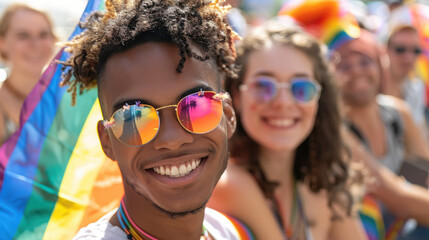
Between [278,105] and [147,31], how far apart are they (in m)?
1.21

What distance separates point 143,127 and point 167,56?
0.23 metres

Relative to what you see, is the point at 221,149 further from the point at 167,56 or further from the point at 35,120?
the point at 35,120

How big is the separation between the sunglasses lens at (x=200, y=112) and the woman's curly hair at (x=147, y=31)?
4.2 inches

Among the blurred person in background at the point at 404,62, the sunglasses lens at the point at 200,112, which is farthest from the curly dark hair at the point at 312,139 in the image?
the blurred person in background at the point at 404,62

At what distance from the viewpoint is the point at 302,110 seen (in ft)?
8.45

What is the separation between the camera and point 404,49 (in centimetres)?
507

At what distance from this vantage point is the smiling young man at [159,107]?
1.43 meters

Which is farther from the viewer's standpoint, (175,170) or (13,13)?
(13,13)

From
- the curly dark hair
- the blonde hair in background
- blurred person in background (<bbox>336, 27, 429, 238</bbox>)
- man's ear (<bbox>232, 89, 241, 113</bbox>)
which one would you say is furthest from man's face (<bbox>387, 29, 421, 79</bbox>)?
the blonde hair in background

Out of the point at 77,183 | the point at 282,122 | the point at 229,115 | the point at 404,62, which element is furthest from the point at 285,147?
the point at 404,62

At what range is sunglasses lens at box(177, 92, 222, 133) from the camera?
143 centimetres

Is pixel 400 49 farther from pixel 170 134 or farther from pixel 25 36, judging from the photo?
pixel 170 134

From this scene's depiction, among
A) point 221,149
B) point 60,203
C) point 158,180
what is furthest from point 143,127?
point 60,203

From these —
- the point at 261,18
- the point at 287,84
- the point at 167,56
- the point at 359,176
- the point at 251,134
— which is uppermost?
the point at 167,56
